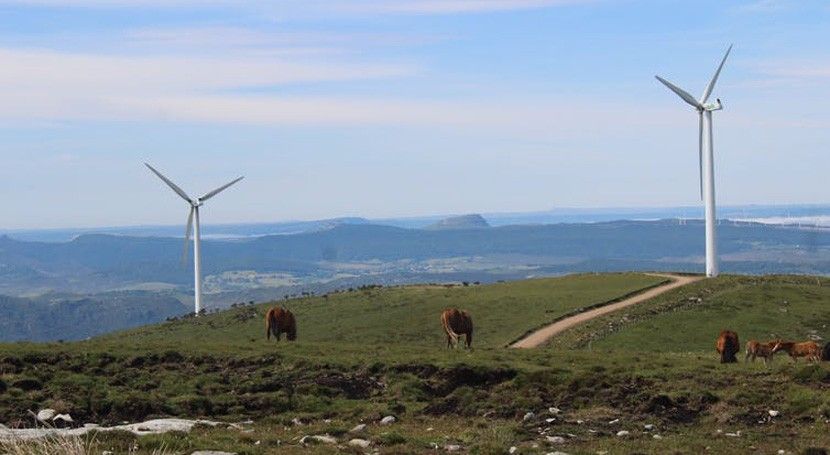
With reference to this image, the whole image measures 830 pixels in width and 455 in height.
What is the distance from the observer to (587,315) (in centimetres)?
6038

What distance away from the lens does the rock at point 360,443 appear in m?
23.0

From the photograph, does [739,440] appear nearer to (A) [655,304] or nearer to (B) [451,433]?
(B) [451,433]

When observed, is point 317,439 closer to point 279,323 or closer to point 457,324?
point 457,324

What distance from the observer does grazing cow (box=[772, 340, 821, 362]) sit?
3172cm

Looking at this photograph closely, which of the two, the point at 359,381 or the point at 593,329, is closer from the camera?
the point at 359,381

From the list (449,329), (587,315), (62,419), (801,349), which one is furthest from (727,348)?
(587,315)

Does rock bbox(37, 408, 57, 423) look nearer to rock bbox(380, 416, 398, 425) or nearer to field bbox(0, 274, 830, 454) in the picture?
field bbox(0, 274, 830, 454)

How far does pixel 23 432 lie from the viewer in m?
23.3

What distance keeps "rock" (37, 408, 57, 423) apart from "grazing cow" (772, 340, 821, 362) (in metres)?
18.1

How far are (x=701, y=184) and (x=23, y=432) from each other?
201 feet

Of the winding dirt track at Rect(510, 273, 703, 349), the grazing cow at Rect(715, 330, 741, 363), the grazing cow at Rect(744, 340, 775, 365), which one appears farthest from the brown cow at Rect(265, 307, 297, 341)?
the grazing cow at Rect(744, 340, 775, 365)

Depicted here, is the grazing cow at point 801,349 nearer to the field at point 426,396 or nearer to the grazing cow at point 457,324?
the field at point 426,396

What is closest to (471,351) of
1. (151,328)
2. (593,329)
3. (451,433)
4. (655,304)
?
(451,433)

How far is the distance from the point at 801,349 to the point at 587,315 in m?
28.4
